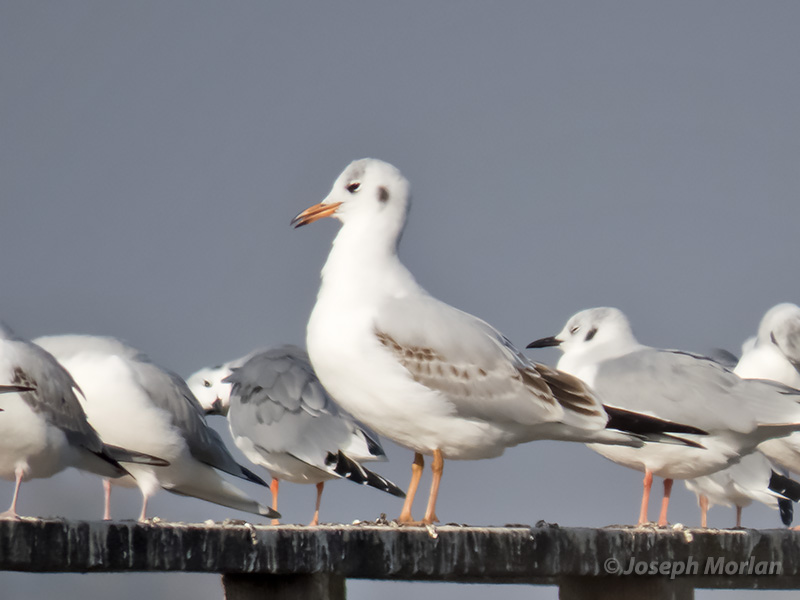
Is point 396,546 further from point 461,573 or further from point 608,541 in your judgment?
point 608,541

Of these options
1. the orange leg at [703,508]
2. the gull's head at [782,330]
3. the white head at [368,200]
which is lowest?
the orange leg at [703,508]

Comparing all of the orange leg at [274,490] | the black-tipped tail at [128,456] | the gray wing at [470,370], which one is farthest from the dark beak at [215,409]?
the gray wing at [470,370]

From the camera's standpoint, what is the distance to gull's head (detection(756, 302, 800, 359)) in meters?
9.48

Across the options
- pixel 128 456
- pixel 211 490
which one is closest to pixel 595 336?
pixel 211 490

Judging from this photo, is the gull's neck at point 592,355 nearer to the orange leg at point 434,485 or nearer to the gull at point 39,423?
the orange leg at point 434,485

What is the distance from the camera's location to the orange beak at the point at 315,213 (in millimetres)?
5848

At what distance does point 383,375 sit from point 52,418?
136 centimetres

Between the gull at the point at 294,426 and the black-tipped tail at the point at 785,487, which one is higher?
the gull at the point at 294,426

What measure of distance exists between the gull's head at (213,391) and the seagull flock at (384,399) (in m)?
0.01

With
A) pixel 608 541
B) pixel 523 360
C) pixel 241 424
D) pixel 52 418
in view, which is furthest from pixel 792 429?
pixel 52 418

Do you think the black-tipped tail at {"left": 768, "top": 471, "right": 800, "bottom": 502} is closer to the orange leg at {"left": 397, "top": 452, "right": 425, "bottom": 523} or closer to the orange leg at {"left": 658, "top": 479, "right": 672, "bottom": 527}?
the orange leg at {"left": 658, "top": 479, "right": 672, "bottom": 527}

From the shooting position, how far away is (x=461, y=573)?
424cm

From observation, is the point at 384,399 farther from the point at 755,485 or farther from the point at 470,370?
the point at 755,485

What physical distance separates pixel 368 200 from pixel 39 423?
1621mm
